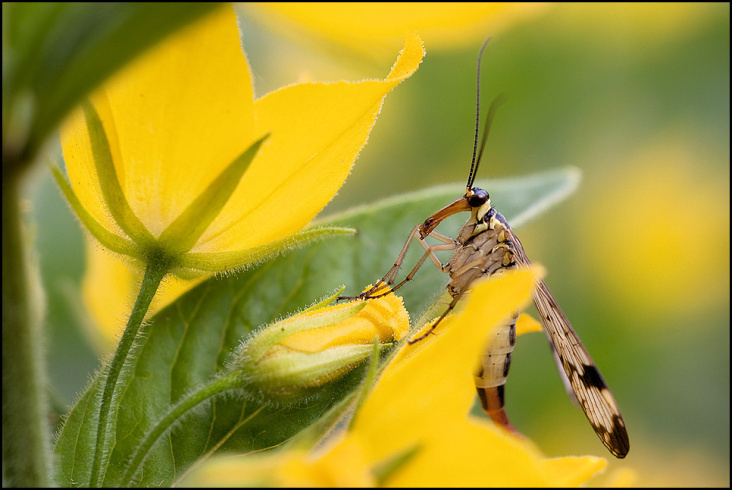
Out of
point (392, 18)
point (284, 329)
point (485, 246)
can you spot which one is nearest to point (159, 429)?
point (284, 329)

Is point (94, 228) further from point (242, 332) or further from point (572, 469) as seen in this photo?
point (572, 469)

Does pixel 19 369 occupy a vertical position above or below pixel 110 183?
below

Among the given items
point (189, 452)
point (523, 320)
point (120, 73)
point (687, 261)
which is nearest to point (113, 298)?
point (189, 452)

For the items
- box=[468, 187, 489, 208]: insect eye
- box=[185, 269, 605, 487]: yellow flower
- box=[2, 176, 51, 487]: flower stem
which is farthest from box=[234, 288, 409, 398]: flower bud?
box=[468, 187, 489, 208]: insect eye

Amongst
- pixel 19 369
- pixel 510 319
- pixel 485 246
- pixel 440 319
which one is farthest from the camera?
pixel 485 246

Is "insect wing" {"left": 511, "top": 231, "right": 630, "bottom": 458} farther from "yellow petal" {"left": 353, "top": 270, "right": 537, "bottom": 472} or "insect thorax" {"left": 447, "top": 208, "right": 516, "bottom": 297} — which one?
"yellow petal" {"left": 353, "top": 270, "right": 537, "bottom": 472}

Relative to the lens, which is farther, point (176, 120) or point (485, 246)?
point (485, 246)

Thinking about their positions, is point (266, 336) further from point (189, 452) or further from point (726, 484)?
point (726, 484)
